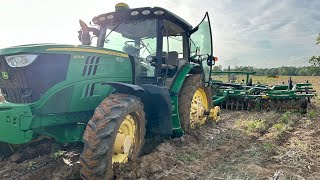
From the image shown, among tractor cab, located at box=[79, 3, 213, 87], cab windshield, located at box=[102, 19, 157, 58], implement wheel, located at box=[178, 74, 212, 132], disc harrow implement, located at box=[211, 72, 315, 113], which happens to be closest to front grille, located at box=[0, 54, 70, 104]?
tractor cab, located at box=[79, 3, 213, 87]

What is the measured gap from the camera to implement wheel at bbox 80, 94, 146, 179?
3.17 m

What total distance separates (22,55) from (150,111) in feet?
7.08

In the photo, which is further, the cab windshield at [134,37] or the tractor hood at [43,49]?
the cab windshield at [134,37]

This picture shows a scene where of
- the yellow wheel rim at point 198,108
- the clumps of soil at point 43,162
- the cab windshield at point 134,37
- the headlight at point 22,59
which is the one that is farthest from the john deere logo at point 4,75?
the yellow wheel rim at point 198,108

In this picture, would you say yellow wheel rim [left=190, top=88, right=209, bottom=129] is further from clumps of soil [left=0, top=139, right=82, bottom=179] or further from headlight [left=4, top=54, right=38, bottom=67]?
headlight [left=4, top=54, right=38, bottom=67]

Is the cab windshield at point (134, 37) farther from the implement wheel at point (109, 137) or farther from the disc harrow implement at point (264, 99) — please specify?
the disc harrow implement at point (264, 99)

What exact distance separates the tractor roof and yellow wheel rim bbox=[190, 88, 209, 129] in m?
1.78

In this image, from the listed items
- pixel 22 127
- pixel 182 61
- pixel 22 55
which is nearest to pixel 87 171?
pixel 22 127

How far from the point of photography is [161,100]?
460 cm

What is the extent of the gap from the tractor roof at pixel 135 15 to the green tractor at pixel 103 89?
17 mm

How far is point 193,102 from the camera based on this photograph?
6211 millimetres

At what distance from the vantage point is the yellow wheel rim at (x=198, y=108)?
6.16 meters

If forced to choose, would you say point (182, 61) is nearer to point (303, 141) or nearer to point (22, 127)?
point (303, 141)

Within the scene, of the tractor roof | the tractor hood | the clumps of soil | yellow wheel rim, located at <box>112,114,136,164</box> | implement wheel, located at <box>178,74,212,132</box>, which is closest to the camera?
the tractor hood
